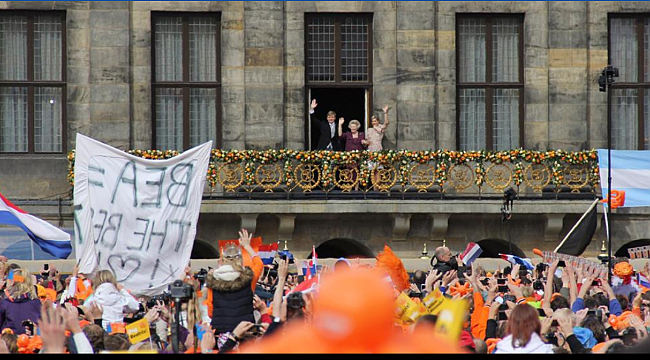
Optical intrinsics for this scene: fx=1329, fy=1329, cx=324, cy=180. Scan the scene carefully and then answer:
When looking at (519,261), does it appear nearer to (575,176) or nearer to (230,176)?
(575,176)

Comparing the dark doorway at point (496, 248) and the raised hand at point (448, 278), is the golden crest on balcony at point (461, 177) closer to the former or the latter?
the dark doorway at point (496, 248)

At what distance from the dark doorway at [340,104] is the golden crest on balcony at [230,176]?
204 centimetres

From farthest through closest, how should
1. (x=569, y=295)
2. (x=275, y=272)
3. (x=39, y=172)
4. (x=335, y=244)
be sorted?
1. (x=335, y=244)
2. (x=39, y=172)
3. (x=275, y=272)
4. (x=569, y=295)

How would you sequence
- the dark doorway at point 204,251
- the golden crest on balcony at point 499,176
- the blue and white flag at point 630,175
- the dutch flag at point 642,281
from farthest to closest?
the dark doorway at point 204,251 < the golden crest on balcony at point 499,176 < the blue and white flag at point 630,175 < the dutch flag at point 642,281

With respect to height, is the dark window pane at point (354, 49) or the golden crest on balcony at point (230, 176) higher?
the dark window pane at point (354, 49)

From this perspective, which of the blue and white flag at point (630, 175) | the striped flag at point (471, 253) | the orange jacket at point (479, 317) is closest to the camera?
the orange jacket at point (479, 317)

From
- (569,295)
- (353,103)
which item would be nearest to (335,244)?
(353,103)

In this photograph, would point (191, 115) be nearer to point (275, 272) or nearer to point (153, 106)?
point (153, 106)

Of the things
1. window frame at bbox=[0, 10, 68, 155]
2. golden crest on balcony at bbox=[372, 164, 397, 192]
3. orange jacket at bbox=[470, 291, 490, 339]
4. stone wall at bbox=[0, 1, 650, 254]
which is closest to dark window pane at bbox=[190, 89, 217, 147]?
stone wall at bbox=[0, 1, 650, 254]

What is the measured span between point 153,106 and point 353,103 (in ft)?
13.3

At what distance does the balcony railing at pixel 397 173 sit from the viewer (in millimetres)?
25703

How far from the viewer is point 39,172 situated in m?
26.2

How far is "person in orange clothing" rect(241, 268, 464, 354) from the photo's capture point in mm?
3939

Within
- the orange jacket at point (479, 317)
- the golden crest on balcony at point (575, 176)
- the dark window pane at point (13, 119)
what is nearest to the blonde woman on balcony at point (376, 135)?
the golden crest on balcony at point (575, 176)
